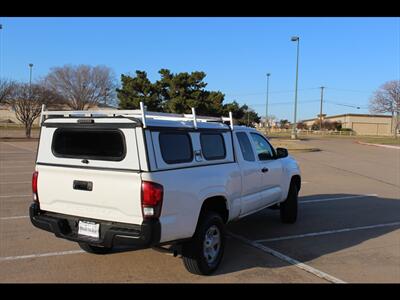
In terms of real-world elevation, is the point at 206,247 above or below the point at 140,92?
below

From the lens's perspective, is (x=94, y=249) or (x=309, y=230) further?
(x=309, y=230)

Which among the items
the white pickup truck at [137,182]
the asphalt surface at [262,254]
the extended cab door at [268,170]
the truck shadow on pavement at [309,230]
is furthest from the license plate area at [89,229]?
the extended cab door at [268,170]

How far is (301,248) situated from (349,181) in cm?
972

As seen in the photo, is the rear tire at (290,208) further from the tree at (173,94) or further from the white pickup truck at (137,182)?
the tree at (173,94)

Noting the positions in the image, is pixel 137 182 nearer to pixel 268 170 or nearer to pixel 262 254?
pixel 262 254

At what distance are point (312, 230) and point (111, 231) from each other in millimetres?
4332

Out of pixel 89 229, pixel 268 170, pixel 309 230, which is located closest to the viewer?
pixel 89 229

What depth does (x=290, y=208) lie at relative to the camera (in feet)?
28.1

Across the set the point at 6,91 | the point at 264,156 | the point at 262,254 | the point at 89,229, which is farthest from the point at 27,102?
the point at 89,229

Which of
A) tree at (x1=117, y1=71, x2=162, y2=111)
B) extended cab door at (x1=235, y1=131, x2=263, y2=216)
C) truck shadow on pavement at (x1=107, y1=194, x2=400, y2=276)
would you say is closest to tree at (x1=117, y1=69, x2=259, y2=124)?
tree at (x1=117, y1=71, x2=162, y2=111)

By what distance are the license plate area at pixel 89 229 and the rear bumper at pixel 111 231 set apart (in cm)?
4

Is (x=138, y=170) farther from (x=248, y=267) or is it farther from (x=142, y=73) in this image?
(x=142, y=73)

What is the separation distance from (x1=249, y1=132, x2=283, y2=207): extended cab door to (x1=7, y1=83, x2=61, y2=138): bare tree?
1655 inches

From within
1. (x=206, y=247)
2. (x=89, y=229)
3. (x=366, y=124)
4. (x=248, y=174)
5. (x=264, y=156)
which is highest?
(x=366, y=124)
